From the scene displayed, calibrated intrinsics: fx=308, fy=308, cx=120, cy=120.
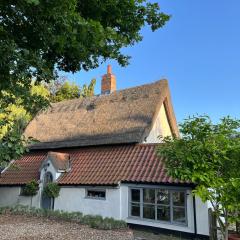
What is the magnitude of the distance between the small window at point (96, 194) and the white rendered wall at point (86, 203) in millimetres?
176

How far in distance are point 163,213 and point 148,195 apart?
3.55 feet

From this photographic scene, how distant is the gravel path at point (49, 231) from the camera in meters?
11.0

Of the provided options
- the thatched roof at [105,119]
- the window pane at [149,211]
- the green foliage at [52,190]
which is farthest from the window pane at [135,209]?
the green foliage at [52,190]

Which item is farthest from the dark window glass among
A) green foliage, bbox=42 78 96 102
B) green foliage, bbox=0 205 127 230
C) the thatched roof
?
green foliage, bbox=42 78 96 102

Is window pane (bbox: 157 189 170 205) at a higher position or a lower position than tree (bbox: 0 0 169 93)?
lower

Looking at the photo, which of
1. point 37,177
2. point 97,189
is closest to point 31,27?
point 97,189

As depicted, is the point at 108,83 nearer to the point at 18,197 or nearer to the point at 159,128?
A: the point at 159,128

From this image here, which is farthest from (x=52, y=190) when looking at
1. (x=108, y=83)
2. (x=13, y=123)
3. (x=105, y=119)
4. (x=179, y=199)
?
(x=13, y=123)

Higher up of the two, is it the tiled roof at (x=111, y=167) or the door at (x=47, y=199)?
the tiled roof at (x=111, y=167)

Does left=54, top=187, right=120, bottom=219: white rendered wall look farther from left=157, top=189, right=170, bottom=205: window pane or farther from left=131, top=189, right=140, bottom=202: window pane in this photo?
left=157, top=189, right=170, bottom=205: window pane

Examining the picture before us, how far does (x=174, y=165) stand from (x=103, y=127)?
10.9 metres

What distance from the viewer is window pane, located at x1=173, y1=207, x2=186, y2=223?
12969 mm

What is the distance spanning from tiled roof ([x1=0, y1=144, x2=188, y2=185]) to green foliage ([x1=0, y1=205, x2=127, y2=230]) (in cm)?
180

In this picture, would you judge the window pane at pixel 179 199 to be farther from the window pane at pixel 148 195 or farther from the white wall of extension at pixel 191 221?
the window pane at pixel 148 195
